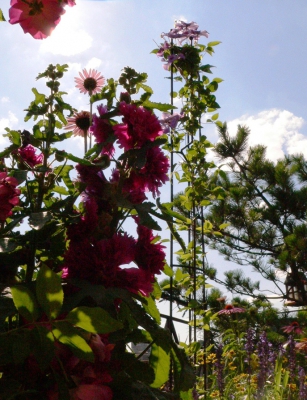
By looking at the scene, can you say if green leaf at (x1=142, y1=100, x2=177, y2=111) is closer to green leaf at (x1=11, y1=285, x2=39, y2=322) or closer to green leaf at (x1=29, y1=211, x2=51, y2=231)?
green leaf at (x1=29, y1=211, x2=51, y2=231)

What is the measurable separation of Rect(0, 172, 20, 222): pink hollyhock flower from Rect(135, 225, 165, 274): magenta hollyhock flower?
185 mm

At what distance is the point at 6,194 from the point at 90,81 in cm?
52

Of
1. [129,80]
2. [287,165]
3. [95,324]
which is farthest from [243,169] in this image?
[95,324]

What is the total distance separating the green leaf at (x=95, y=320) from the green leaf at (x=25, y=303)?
0.13 ft

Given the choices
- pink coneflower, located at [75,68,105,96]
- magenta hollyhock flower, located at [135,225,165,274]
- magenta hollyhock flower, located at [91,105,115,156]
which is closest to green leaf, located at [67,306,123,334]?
magenta hollyhock flower, located at [135,225,165,274]

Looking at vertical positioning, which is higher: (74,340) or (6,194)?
(6,194)

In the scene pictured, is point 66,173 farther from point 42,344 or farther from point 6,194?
point 42,344

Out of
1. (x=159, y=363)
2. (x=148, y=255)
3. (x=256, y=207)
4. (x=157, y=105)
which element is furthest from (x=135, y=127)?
(x=256, y=207)

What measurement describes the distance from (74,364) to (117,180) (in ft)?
1.06

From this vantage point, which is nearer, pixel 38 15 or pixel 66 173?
pixel 38 15

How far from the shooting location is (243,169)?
733cm

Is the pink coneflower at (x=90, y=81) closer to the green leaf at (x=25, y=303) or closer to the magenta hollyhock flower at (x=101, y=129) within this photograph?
the magenta hollyhock flower at (x=101, y=129)

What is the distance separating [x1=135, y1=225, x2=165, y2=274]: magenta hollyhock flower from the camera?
0.72 meters

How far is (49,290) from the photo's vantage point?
0.43 metres
